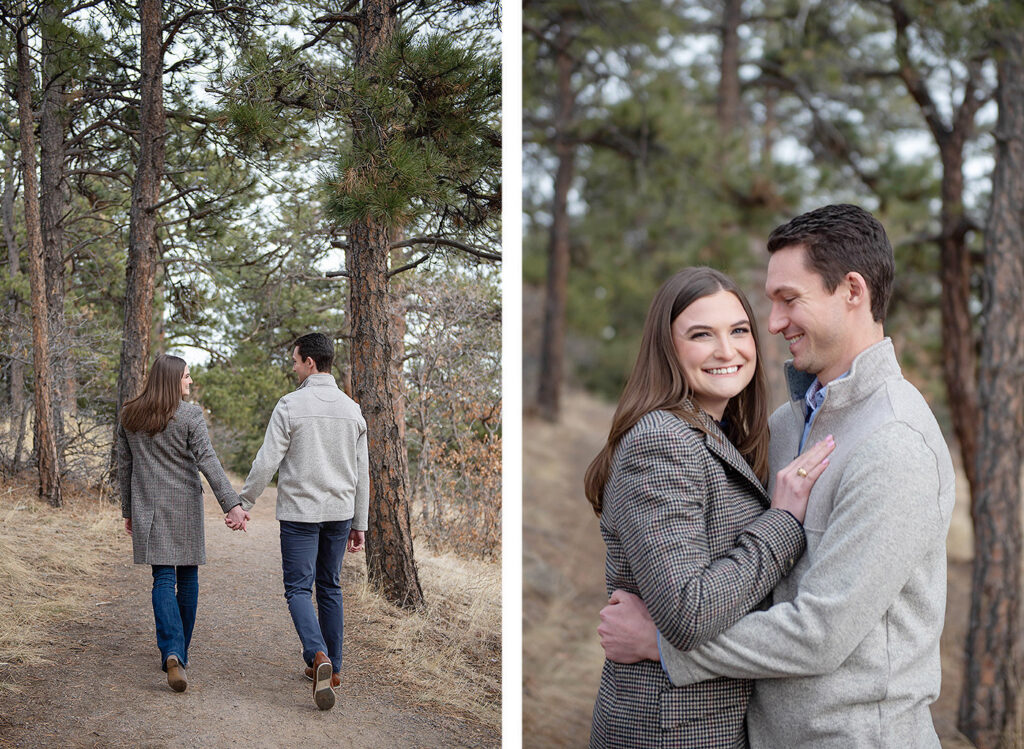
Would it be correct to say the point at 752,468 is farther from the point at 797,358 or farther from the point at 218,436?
the point at 218,436

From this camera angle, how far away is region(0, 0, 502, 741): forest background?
188cm

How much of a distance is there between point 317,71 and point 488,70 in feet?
1.51

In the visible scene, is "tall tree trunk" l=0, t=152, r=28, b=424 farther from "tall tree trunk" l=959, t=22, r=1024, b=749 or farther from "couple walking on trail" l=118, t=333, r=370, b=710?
"tall tree trunk" l=959, t=22, r=1024, b=749

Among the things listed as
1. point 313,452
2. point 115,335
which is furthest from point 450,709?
point 115,335

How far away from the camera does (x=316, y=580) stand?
2195mm

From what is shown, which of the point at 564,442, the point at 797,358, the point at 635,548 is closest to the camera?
the point at 635,548

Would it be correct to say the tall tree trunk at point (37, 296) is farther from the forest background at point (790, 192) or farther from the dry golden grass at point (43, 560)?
the forest background at point (790, 192)

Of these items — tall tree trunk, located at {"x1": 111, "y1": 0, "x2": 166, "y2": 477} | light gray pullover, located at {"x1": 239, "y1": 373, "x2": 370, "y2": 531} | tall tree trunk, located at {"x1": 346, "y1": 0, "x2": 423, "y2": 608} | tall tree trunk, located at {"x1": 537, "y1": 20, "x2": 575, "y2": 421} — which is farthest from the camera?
tall tree trunk, located at {"x1": 537, "y1": 20, "x2": 575, "y2": 421}

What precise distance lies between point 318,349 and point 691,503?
108 centimetres

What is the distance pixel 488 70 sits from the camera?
2.37 meters

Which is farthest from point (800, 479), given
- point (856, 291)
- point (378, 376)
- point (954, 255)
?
point (954, 255)

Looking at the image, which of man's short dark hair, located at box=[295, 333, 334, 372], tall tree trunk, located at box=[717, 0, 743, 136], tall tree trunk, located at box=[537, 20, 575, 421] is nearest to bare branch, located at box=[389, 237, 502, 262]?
man's short dark hair, located at box=[295, 333, 334, 372]

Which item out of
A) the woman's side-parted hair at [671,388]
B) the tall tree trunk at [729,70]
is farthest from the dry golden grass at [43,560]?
the tall tree trunk at [729,70]

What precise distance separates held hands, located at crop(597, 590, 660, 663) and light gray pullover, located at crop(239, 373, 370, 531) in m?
0.85
